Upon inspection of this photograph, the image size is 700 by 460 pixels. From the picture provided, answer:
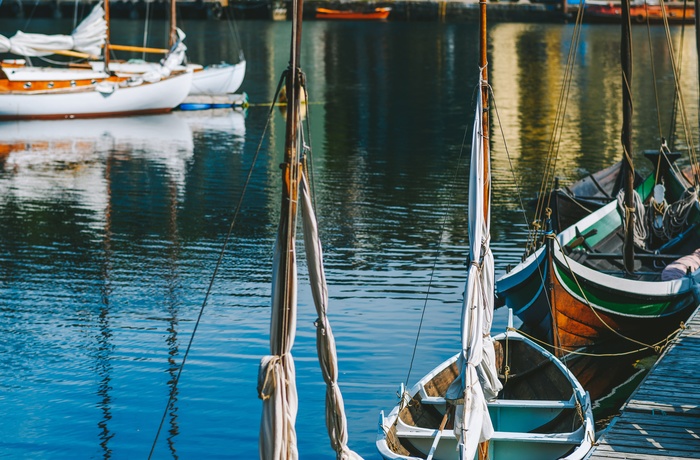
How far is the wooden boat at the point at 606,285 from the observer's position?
23.3 meters

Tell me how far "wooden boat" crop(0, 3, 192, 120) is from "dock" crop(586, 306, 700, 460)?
4322cm

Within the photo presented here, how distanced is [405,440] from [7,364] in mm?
10603

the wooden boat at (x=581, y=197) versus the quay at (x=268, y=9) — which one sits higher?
the quay at (x=268, y=9)

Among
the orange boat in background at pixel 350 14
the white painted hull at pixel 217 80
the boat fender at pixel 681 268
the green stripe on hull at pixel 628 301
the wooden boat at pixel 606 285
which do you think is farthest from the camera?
the orange boat in background at pixel 350 14

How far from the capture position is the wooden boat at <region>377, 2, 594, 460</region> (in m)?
15.7

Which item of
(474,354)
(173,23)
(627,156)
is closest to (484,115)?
(474,354)

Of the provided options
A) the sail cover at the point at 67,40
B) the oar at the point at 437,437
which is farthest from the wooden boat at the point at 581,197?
the sail cover at the point at 67,40

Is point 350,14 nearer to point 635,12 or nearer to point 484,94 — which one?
point 635,12

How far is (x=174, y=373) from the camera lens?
22.5 metres

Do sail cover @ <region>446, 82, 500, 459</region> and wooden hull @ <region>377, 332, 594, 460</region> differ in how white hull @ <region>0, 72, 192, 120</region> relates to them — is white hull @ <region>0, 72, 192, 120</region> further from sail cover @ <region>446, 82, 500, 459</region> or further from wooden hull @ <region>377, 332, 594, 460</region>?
sail cover @ <region>446, 82, 500, 459</region>

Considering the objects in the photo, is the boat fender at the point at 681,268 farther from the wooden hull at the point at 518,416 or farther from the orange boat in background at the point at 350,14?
the orange boat in background at the point at 350,14

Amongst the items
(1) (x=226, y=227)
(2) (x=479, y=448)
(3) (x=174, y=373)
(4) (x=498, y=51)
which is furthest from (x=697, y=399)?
(4) (x=498, y=51)

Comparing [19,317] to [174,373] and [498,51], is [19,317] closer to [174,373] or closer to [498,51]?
[174,373]

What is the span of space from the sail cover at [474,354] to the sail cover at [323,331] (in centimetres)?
270
